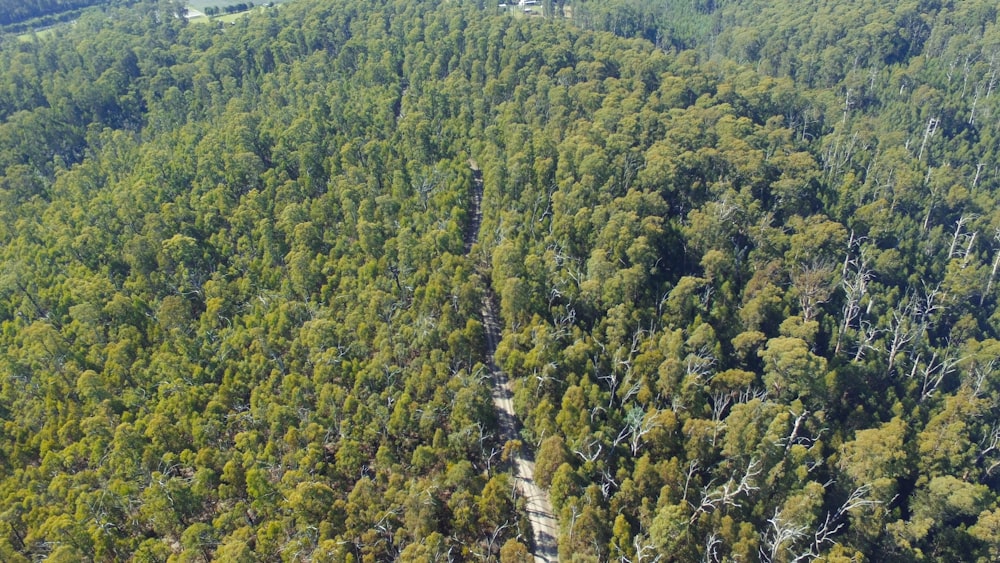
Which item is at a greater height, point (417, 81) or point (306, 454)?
point (417, 81)

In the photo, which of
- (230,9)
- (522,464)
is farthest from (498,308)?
(230,9)

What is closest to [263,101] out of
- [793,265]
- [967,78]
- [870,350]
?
[793,265]

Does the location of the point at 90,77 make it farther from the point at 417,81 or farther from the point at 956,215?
the point at 956,215

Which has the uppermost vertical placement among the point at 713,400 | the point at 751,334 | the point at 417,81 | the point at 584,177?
the point at 417,81

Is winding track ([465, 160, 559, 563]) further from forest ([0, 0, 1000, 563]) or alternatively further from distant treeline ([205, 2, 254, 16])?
distant treeline ([205, 2, 254, 16])

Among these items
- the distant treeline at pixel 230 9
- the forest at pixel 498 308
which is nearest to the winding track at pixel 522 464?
the forest at pixel 498 308

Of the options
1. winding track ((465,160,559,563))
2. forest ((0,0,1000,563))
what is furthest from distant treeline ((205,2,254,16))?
winding track ((465,160,559,563))
